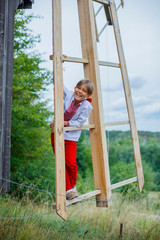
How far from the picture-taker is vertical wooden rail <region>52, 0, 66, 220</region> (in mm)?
2670

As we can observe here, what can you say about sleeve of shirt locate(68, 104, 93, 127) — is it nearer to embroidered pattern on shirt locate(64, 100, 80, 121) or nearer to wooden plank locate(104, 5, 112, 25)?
embroidered pattern on shirt locate(64, 100, 80, 121)

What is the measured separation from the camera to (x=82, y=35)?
3391 mm

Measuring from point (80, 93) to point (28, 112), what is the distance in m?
4.25

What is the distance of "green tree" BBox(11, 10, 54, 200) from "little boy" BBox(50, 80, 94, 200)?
4.08 metres

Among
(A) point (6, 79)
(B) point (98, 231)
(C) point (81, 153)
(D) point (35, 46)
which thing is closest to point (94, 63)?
(A) point (6, 79)

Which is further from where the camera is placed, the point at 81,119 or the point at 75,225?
the point at 75,225

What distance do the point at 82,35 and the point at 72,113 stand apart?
1073mm

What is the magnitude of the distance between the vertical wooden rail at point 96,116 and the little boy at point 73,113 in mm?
209

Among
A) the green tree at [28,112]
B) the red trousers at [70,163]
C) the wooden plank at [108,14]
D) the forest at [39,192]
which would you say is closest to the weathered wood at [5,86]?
the forest at [39,192]

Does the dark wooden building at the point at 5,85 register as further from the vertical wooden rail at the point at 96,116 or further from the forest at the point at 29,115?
the forest at the point at 29,115

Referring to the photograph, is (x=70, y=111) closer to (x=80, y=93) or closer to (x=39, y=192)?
(x=80, y=93)

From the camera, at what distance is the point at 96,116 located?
10.7ft

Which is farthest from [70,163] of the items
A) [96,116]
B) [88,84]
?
[88,84]

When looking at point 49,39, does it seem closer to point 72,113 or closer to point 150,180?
point 72,113
